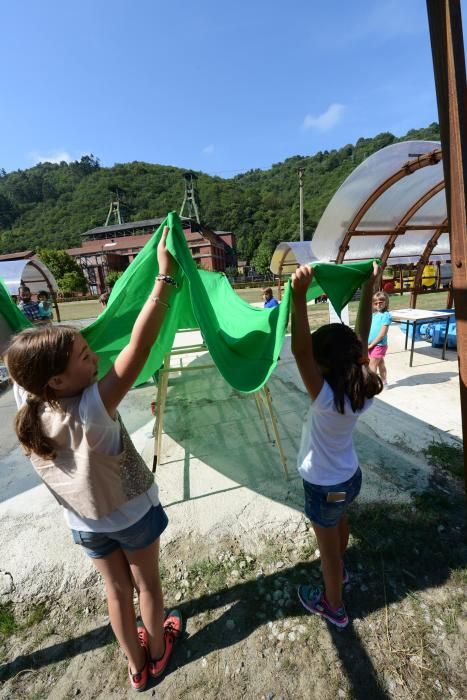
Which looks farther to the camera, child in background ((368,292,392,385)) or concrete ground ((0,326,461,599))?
child in background ((368,292,392,385))

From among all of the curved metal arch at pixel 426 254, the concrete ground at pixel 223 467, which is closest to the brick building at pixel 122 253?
the curved metal arch at pixel 426 254

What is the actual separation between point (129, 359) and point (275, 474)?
2.47 metres

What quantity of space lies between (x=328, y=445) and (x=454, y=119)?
198 centimetres

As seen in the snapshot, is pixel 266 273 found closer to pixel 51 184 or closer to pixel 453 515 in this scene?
pixel 453 515

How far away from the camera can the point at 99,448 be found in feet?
3.85

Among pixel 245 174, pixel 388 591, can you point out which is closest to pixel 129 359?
pixel 388 591

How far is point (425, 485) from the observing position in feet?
9.32

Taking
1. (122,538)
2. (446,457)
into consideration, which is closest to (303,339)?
(122,538)

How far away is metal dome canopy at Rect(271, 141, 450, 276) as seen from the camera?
15.8 feet

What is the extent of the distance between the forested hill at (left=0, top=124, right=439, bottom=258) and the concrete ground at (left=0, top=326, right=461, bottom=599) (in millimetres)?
67990

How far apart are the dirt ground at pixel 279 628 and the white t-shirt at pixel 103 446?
98 cm

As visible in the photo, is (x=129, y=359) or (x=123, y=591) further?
(x=123, y=591)

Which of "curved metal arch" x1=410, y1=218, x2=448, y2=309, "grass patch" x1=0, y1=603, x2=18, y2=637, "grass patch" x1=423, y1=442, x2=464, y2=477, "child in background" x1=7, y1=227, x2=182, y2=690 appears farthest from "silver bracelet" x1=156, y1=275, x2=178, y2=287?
"curved metal arch" x1=410, y1=218, x2=448, y2=309

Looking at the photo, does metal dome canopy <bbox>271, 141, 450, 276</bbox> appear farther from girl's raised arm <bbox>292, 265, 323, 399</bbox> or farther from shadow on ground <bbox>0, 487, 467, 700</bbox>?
shadow on ground <bbox>0, 487, 467, 700</bbox>
